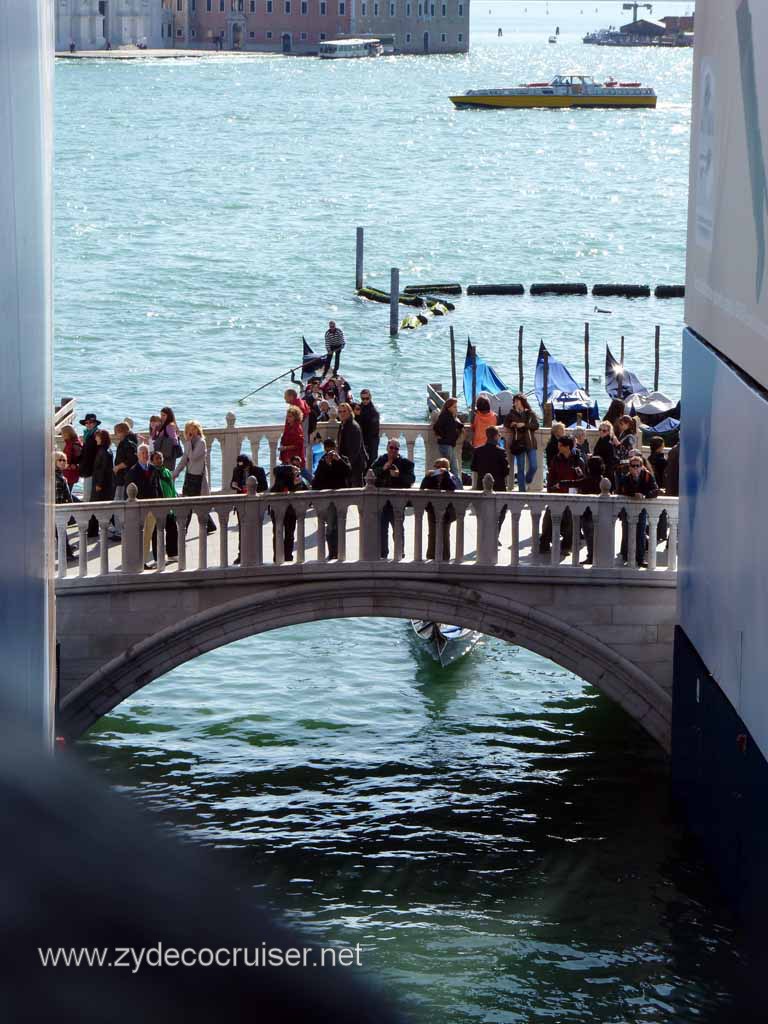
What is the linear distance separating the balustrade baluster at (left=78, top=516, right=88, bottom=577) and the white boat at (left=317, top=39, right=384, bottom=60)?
548 feet

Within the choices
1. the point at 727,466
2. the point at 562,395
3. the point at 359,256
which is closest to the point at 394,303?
the point at 359,256

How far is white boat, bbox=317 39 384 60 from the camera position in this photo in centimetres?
17738

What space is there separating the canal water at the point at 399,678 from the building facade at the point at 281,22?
204 ft

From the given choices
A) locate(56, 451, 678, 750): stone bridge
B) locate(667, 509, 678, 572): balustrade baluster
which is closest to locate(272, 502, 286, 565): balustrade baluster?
locate(56, 451, 678, 750): stone bridge

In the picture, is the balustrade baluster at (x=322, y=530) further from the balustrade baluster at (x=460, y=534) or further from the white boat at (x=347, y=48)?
the white boat at (x=347, y=48)

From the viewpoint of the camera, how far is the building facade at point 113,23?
165 m

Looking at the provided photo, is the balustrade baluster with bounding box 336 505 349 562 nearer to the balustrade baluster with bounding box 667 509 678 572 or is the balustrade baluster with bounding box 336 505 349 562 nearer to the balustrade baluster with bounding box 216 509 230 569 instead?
the balustrade baluster with bounding box 216 509 230 569

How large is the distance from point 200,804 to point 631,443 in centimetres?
555

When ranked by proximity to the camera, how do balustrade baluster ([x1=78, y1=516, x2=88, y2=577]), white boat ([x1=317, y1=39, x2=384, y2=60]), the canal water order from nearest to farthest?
the canal water
balustrade baluster ([x1=78, y1=516, x2=88, y2=577])
white boat ([x1=317, y1=39, x2=384, y2=60])

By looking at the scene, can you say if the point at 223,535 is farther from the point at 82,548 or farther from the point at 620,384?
the point at 620,384

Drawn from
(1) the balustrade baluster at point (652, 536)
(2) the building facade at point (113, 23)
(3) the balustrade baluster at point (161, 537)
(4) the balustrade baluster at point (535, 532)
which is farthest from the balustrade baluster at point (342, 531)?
(2) the building facade at point (113, 23)

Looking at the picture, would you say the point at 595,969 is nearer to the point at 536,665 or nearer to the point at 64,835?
the point at 536,665

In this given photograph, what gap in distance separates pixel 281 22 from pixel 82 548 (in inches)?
6642

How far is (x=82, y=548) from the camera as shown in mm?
15492
